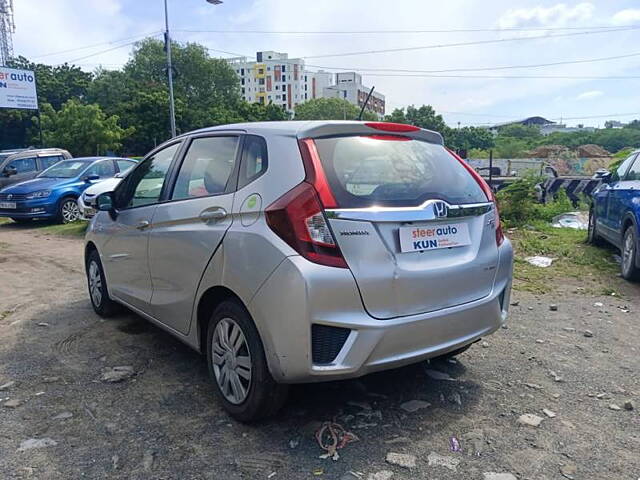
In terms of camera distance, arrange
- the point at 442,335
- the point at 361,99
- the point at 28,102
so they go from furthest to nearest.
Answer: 1. the point at 361,99
2. the point at 28,102
3. the point at 442,335

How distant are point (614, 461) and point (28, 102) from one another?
115 feet

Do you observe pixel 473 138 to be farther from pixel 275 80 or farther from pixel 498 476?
pixel 498 476

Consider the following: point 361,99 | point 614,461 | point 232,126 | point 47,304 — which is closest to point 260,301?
point 232,126

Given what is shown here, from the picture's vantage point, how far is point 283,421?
2.94 meters

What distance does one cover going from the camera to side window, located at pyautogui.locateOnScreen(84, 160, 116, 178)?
12820 mm

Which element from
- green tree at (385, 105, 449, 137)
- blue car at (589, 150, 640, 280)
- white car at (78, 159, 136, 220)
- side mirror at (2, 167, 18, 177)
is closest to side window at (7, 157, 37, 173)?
side mirror at (2, 167, 18, 177)

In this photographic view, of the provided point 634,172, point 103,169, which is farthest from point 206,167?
point 103,169

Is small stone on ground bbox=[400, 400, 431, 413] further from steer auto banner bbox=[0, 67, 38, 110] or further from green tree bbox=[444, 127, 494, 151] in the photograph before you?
green tree bbox=[444, 127, 494, 151]

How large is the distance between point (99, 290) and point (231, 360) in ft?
8.40

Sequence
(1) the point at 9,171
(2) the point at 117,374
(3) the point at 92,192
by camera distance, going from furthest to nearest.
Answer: (1) the point at 9,171 < (3) the point at 92,192 < (2) the point at 117,374

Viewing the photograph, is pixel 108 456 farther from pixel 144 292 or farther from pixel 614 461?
pixel 614 461

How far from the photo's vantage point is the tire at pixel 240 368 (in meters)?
2.72

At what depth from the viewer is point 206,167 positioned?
3.36 m

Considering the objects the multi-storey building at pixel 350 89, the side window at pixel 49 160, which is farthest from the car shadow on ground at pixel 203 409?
the multi-storey building at pixel 350 89
